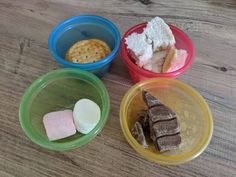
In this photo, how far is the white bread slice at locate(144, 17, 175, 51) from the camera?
0.66 metres

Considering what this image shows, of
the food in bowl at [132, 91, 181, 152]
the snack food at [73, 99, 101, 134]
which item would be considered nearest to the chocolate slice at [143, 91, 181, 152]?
the food in bowl at [132, 91, 181, 152]

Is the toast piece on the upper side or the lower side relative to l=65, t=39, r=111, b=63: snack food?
upper

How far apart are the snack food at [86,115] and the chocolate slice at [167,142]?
12cm

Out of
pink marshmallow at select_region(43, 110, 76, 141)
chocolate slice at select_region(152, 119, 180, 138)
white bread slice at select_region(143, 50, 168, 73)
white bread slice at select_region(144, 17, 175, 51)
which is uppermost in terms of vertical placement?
white bread slice at select_region(144, 17, 175, 51)

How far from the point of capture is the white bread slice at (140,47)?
643 millimetres

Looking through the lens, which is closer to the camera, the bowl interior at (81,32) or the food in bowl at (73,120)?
the food in bowl at (73,120)

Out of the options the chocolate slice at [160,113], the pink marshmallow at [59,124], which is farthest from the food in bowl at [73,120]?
the chocolate slice at [160,113]

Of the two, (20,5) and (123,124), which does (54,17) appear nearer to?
(20,5)

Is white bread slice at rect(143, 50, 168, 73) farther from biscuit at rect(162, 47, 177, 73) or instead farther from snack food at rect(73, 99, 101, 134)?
snack food at rect(73, 99, 101, 134)

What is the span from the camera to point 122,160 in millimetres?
604

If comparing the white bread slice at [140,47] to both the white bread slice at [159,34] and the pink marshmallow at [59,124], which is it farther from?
the pink marshmallow at [59,124]

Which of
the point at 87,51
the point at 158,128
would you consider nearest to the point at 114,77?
the point at 87,51

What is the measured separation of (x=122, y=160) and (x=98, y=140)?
0.20 feet

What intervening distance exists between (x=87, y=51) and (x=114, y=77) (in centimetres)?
8
